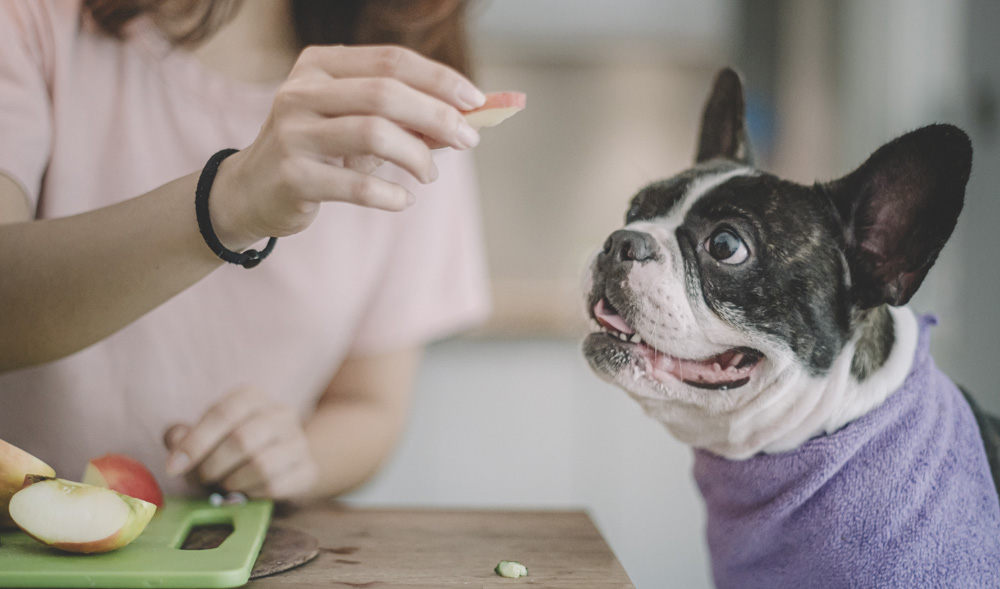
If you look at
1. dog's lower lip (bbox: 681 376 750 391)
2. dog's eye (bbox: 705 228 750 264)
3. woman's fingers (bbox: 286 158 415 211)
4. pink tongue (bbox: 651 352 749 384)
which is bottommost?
dog's lower lip (bbox: 681 376 750 391)

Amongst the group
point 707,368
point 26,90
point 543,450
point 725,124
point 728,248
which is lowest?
point 543,450

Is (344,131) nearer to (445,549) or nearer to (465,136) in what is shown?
(465,136)

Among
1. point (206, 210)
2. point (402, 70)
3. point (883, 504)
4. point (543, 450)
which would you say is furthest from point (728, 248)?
point (543, 450)

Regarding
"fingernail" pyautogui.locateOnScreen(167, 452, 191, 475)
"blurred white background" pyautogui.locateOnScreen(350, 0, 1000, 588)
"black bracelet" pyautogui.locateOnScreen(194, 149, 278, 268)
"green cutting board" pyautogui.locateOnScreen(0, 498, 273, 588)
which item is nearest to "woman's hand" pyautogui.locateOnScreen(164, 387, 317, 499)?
"fingernail" pyautogui.locateOnScreen(167, 452, 191, 475)

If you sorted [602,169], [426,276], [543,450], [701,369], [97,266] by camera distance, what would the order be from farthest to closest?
1. [602,169]
2. [543,450]
3. [426,276]
4. [701,369]
5. [97,266]

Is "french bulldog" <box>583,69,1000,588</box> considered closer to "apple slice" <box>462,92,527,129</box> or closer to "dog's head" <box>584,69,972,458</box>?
"dog's head" <box>584,69,972,458</box>

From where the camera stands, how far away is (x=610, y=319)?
0.81 metres

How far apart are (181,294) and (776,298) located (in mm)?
770

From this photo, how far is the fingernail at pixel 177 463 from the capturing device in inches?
30.8

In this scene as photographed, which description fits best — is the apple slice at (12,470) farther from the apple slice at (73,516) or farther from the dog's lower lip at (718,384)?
the dog's lower lip at (718,384)

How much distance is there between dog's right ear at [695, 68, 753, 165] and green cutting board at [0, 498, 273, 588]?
702 millimetres

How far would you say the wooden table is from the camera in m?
0.59

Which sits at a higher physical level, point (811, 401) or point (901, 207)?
point (901, 207)

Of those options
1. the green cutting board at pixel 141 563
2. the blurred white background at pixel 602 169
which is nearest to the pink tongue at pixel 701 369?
the green cutting board at pixel 141 563
